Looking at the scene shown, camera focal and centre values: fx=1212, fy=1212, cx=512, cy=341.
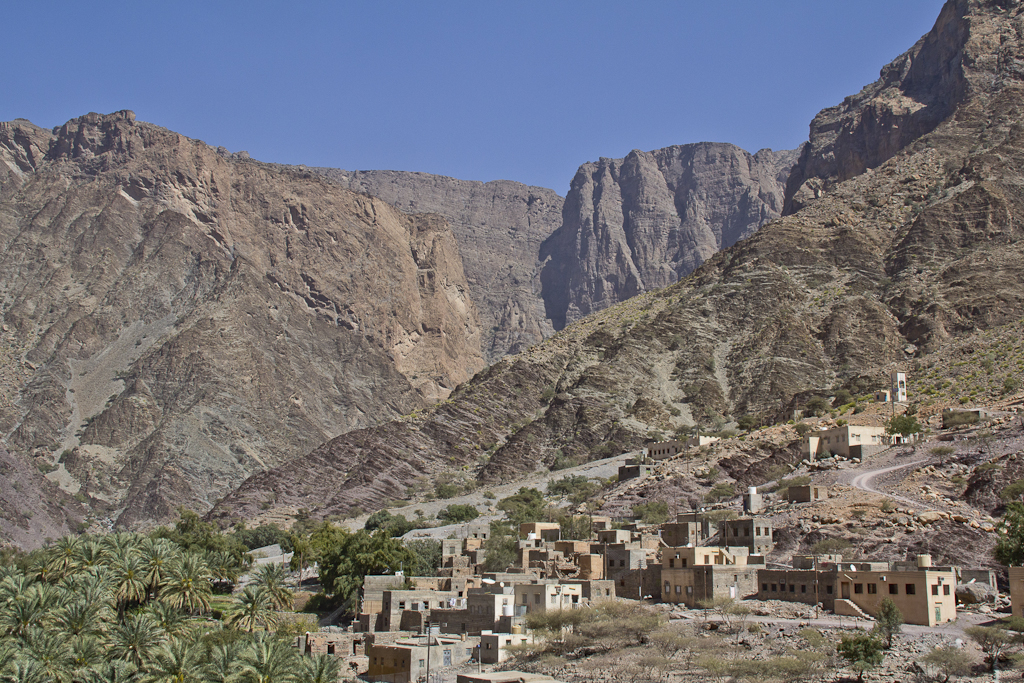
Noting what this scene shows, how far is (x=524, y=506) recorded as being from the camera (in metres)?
110

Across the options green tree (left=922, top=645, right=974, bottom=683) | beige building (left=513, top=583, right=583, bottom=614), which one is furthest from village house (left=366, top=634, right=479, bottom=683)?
green tree (left=922, top=645, right=974, bottom=683)

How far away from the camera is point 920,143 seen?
177m

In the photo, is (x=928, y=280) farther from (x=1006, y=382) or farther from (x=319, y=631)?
(x=319, y=631)

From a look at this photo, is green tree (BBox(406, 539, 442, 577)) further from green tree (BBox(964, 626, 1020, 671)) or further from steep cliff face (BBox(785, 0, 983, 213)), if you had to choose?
steep cliff face (BBox(785, 0, 983, 213))

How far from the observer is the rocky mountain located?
5463 inches

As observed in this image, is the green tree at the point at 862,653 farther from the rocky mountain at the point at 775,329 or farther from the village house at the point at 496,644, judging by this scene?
the rocky mountain at the point at 775,329

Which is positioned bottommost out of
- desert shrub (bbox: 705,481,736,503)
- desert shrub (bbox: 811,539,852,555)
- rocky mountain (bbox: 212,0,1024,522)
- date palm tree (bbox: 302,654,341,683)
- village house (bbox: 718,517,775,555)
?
date palm tree (bbox: 302,654,341,683)

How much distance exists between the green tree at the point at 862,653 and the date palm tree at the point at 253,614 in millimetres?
32951

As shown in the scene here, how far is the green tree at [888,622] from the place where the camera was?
50531 mm

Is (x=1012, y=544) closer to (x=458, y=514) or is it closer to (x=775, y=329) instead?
(x=458, y=514)

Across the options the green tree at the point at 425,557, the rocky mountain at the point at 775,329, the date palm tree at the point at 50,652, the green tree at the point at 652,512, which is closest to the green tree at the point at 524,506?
the green tree at the point at 652,512

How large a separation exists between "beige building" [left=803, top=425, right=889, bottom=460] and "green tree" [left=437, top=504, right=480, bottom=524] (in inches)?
1250

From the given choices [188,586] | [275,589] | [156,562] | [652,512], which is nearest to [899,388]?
[652,512]

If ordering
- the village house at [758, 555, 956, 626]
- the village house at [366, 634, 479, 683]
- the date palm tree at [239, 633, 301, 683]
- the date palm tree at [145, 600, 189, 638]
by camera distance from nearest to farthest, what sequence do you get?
the date palm tree at [239, 633, 301, 683] → the village house at [758, 555, 956, 626] → the village house at [366, 634, 479, 683] → the date palm tree at [145, 600, 189, 638]
